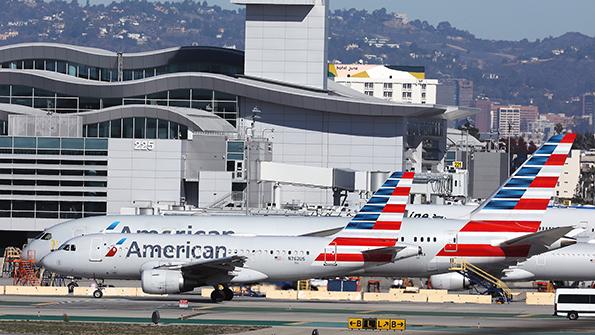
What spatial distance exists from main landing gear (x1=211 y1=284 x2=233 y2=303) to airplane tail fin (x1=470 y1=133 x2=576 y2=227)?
16683mm

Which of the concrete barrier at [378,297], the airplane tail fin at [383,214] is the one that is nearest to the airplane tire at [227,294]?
the airplane tail fin at [383,214]

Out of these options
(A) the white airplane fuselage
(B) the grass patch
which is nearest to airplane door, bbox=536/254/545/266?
(A) the white airplane fuselage

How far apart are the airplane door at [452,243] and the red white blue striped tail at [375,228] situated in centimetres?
459

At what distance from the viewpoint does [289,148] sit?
180125 millimetres

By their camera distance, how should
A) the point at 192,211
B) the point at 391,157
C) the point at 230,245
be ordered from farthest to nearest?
the point at 391,157 → the point at 192,211 → the point at 230,245

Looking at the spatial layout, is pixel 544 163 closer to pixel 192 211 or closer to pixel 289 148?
pixel 192 211

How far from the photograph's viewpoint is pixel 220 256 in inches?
3327

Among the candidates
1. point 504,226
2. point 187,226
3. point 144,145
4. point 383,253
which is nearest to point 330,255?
point 383,253

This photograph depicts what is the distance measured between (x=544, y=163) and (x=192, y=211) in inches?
1665

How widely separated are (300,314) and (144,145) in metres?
81.1

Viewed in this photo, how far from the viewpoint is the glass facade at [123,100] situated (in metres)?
180

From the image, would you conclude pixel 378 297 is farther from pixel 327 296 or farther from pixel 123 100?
pixel 123 100

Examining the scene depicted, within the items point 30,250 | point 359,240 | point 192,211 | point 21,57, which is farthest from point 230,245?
point 21,57

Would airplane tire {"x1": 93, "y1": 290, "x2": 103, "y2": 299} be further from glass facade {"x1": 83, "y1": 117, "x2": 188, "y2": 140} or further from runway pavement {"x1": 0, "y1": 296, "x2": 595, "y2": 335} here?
glass facade {"x1": 83, "y1": 117, "x2": 188, "y2": 140}
